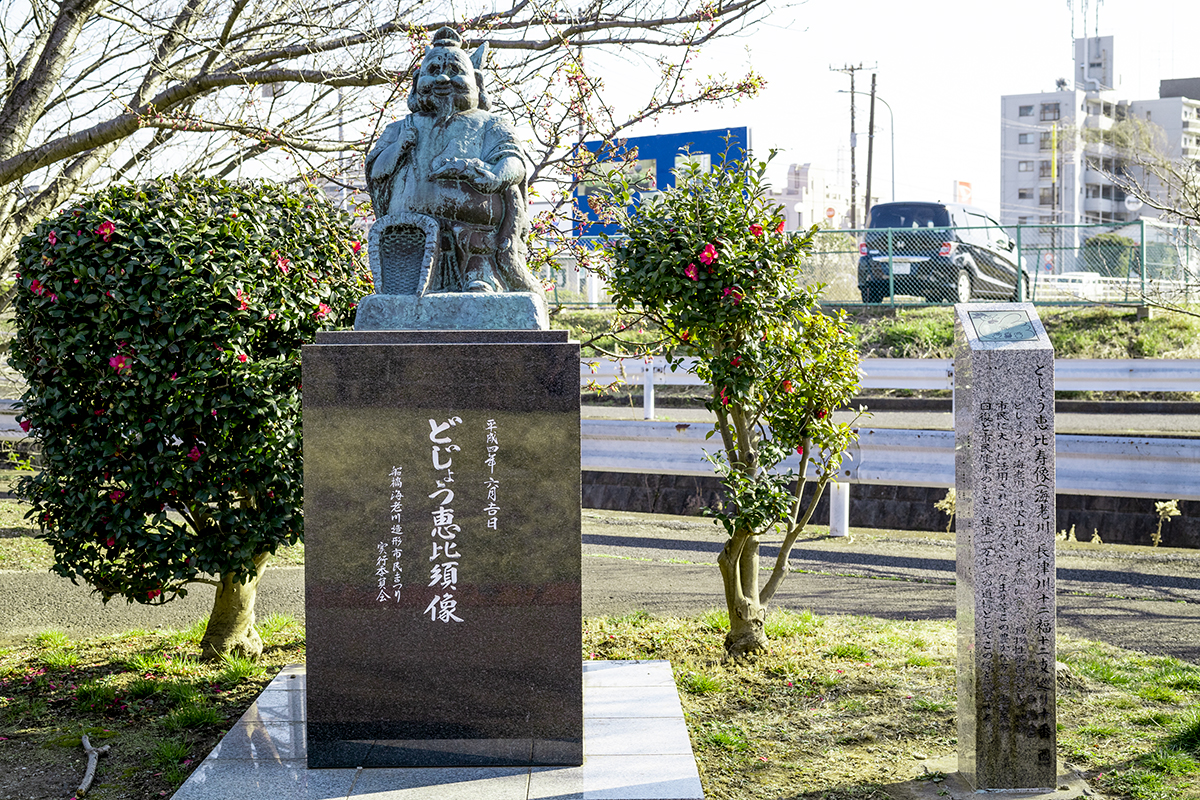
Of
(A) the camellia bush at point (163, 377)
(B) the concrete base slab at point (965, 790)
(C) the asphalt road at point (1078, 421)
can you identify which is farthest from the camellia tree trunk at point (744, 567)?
(C) the asphalt road at point (1078, 421)

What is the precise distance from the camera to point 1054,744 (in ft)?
13.0

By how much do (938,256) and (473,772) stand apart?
50.2ft

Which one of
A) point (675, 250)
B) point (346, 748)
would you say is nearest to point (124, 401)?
point (346, 748)

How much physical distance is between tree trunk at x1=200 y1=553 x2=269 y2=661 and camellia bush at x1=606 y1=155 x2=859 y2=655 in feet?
8.56

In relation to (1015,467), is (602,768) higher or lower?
lower

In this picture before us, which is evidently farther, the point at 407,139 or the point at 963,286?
the point at 963,286

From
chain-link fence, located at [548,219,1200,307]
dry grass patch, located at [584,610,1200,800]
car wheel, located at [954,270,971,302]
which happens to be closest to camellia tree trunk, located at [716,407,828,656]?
dry grass patch, located at [584,610,1200,800]

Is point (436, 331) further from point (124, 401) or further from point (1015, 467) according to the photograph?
point (1015, 467)

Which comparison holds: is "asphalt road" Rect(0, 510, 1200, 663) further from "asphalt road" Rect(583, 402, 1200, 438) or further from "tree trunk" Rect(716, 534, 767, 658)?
"asphalt road" Rect(583, 402, 1200, 438)

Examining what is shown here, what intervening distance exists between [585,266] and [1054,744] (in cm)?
427

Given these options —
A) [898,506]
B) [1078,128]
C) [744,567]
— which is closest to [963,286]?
[898,506]

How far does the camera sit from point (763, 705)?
4.97 meters

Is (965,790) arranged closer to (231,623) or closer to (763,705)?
(763,705)

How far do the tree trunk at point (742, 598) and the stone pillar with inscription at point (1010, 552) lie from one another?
1.66m
